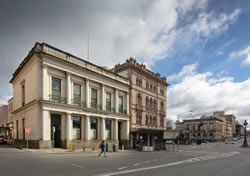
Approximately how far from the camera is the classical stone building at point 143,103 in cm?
3575

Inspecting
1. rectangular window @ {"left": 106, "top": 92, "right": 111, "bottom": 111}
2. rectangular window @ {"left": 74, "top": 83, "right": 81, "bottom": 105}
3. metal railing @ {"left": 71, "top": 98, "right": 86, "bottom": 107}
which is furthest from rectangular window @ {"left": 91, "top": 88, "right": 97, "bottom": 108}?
rectangular window @ {"left": 106, "top": 92, "right": 111, "bottom": 111}

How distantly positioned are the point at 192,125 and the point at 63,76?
3919 inches

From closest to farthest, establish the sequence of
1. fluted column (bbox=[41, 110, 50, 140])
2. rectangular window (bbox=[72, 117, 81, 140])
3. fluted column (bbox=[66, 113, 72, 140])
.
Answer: fluted column (bbox=[41, 110, 50, 140])
fluted column (bbox=[66, 113, 72, 140])
rectangular window (bbox=[72, 117, 81, 140])

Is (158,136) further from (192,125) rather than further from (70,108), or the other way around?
(192,125)

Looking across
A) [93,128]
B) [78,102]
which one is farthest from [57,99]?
[93,128]

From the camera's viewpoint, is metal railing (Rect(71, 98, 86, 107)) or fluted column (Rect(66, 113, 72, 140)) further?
metal railing (Rect(71, 98, 86, 107))

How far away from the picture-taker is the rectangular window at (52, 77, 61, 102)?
78.1 feet

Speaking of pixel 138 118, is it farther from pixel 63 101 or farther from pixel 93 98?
pixel 63 101

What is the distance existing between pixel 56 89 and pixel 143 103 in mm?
19020

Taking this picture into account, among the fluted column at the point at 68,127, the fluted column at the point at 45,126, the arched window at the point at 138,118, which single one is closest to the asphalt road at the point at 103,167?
the fluted column at the point at 45,126

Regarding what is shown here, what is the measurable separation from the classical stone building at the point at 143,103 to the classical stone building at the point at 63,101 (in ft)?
9.40

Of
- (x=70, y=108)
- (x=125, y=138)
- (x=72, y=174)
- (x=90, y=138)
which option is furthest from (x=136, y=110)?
(x=72, y=174)

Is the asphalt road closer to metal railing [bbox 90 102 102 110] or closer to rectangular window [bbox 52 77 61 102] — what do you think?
rectangular window [bbox 52 77 61 102]

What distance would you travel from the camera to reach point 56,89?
24203mm
